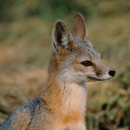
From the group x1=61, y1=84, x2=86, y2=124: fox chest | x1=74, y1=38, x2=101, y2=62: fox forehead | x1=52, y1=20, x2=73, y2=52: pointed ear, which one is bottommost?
x1=61, y1=84, x2=86, y2=124: fox chest

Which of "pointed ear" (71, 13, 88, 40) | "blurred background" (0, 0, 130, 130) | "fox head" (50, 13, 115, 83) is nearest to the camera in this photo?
"fox head" (50, 13, 115, 83)

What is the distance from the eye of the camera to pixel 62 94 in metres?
4.75

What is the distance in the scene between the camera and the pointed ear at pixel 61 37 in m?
4.74

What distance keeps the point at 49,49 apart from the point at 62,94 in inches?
207

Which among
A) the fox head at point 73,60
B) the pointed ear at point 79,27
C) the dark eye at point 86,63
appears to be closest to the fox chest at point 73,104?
the fox head at point 73,60

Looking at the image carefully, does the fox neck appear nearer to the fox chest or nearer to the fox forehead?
the fox chest

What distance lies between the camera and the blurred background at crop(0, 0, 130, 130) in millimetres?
6719

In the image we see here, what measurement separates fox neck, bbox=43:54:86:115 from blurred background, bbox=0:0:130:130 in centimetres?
177

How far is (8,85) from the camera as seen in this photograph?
7371 millimetres

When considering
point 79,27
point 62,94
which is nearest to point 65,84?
point 62,94

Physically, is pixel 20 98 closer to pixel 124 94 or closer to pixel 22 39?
pixel 124 94

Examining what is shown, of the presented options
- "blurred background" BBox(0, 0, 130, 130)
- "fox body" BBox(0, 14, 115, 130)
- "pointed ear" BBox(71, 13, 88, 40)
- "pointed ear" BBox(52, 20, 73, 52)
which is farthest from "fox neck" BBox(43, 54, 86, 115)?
"blurred background" BBox(0, 0, 130, 130)

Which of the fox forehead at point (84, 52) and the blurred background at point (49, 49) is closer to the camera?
the fox forehead at point (84, 52)

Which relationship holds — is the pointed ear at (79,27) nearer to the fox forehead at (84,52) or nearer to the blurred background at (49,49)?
the fox forehead at (84,52)
